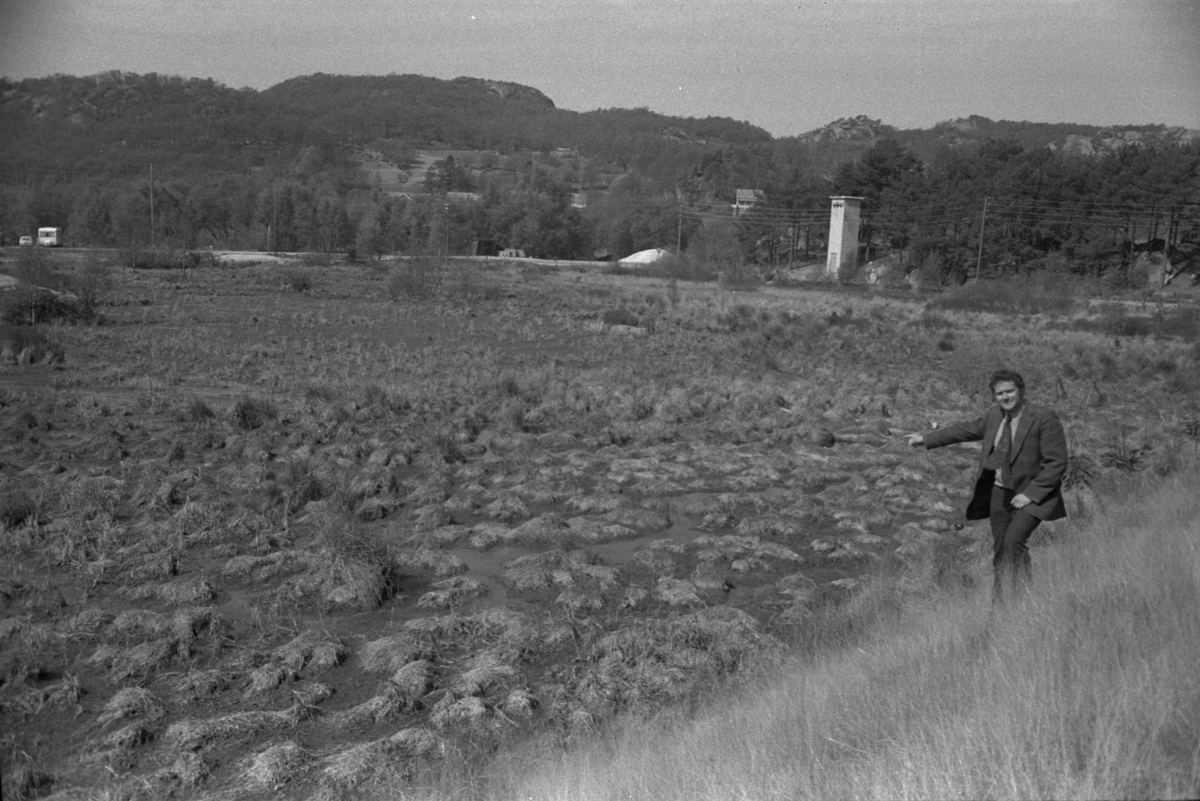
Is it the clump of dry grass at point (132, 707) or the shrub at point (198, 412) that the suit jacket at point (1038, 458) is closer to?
the clump of dry grass at point (132, 707)

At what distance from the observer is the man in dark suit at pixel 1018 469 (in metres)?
6.63

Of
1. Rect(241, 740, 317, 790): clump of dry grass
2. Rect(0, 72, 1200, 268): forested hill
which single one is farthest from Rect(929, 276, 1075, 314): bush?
Rect(241, 740, 317, 790): clump of dry grass

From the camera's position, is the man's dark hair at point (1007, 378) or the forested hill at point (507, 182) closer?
the man's dark hair at point (1007, 378)

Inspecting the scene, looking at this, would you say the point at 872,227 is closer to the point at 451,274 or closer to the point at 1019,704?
the point at 451,274

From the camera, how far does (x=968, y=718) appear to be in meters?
4.66

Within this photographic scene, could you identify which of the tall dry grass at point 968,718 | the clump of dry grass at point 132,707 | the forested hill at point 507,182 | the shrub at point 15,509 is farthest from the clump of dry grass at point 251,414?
the tall dry grass at point 968,718

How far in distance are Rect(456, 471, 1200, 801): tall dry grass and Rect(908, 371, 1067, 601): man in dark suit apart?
32 cm

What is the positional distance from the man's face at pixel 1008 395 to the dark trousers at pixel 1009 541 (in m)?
0.58

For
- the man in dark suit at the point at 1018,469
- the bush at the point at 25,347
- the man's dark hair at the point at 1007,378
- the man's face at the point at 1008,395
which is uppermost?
the man's dark hair at the point at 1007,378

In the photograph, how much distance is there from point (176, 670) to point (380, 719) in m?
1.70

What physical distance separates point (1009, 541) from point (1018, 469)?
1.62 feet

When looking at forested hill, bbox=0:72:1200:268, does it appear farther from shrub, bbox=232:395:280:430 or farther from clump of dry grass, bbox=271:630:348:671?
clump of dry grass, bbox=271:630:348:671

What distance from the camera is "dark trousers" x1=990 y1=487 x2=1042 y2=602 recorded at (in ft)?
22.0

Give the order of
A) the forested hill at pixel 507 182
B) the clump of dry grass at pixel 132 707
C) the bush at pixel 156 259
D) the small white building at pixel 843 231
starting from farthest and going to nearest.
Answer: the small white building at pixel 843 231, the forested hill at pixel 507 182, the bush at pixel 156 259, the clump of dry grass at pixel 132 707
